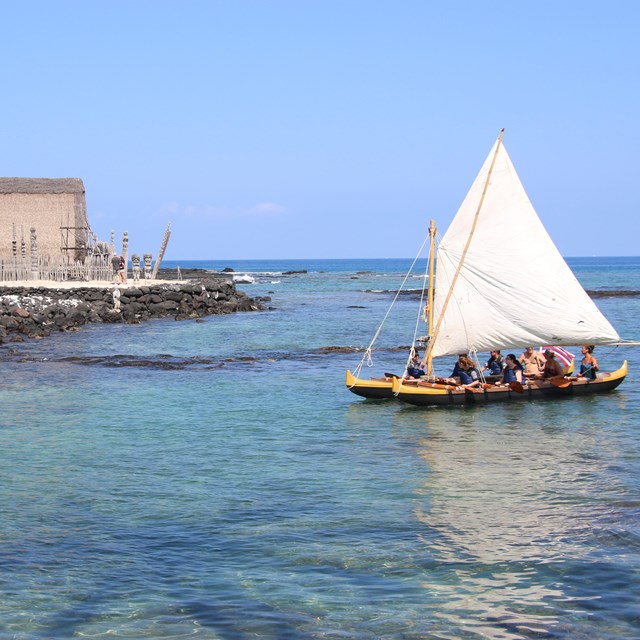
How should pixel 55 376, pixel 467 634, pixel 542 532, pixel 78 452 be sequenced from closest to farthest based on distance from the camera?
1. pixel 467 634
2. pixel 542 532
3. pixel 78 452
4. pixel 55 376

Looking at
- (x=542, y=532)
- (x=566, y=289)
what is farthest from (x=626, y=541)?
(x=566, y=289)

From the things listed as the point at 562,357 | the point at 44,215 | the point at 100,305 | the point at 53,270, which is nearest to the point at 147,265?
the point at 44,215

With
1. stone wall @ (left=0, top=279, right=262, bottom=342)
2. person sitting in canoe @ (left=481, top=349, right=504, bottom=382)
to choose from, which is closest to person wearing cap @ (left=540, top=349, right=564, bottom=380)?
person sitting in canoe @ (left=481, top=349, right=504, bottom=382)

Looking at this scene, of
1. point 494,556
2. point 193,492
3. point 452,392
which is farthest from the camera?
point 452,392

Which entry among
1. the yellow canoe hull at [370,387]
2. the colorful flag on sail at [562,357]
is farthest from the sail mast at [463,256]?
the colorful flag on sail at [562,357]

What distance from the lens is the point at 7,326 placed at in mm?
41500

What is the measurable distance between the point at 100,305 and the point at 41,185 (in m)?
17.8

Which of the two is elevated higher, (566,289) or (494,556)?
(566,289)

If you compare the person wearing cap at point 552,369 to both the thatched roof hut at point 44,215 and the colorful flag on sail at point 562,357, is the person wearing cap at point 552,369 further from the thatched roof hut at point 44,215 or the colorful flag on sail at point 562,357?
the thatched roof hut at point 44,215

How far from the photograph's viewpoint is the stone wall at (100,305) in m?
42.8

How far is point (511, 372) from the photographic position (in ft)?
80.6

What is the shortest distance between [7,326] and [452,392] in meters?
24.8

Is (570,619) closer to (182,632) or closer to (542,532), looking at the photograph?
(542,532)

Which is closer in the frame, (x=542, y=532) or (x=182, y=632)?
(x=182, y=632)
